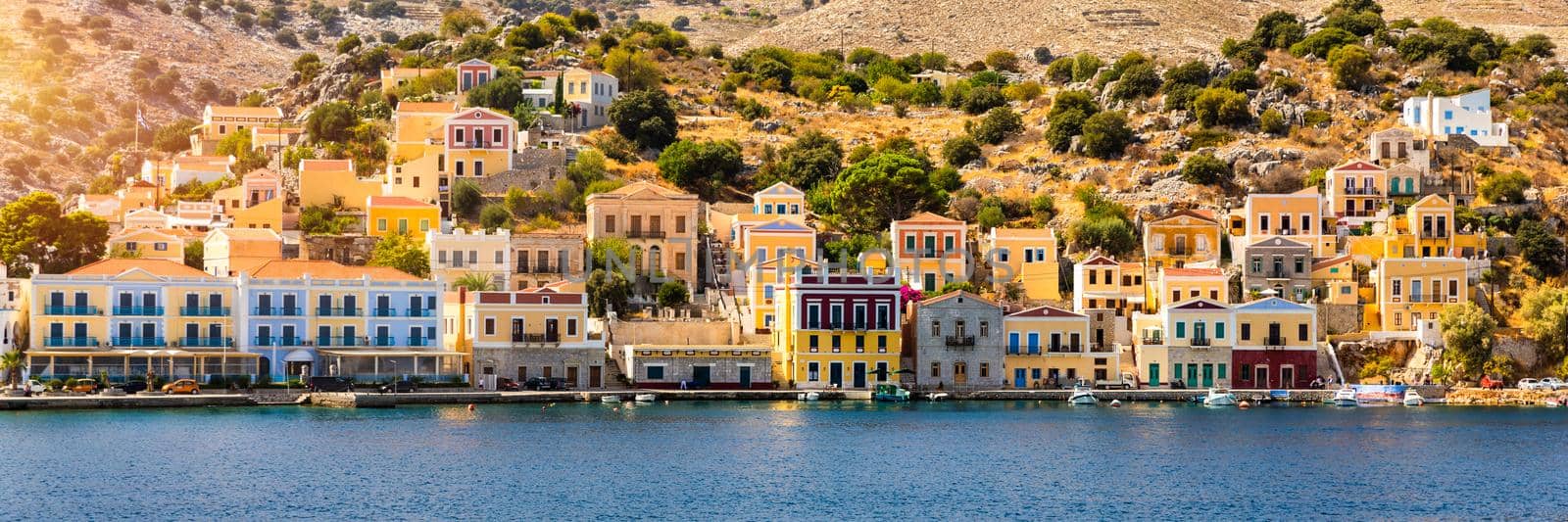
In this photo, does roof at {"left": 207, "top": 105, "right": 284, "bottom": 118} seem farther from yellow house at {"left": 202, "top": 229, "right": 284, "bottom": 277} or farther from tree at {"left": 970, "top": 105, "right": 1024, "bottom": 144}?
tree at {"left": 970, "top": 105, "right": 1024, "bottom": 144}

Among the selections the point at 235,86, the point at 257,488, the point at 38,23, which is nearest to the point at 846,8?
the point at 235,86

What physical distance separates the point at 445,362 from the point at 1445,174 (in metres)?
43.7

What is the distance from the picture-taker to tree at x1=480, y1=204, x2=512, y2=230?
88.8m

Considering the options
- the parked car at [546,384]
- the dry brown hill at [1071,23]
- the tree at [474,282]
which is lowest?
the parked car at [546,384]

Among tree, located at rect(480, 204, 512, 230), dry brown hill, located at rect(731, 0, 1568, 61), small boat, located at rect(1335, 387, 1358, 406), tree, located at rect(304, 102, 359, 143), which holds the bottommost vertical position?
small boat, located at rect(1335, 387, 1358, 406)

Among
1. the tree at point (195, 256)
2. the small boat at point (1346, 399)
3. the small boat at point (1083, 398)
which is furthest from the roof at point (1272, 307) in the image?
the tree at point (195, 256)

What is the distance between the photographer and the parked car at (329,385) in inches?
2739

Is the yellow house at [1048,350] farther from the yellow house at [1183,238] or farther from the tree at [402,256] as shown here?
the tree at [402,256]

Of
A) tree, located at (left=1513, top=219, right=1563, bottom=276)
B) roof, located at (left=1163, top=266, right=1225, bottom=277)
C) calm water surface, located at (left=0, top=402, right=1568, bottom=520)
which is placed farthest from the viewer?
tree, located at (left=1513, top=219, right=1563, bottom=276)

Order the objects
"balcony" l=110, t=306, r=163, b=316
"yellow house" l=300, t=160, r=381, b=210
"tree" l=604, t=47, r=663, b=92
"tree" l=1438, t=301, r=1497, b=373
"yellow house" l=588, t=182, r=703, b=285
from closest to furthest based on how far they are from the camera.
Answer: "balcony" l=110, t=306, r=163, b=316, "tree" l=1438, t=301, r=1497, b=373, "yellow house" l=588, t=182, r=703, b=285, "yellow house" l=300, t=160, r=381, b=210, "tree" l=604, t=47, r=663, b=92

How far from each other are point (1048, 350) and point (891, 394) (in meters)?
6.12

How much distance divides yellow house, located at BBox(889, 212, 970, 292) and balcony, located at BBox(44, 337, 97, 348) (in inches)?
1147

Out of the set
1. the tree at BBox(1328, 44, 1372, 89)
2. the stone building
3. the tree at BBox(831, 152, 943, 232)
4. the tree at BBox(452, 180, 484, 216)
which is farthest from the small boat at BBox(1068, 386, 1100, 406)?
the tree at BBox(1328, 44, 1372, 89)

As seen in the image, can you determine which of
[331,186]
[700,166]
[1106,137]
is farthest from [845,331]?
[1106,137]
